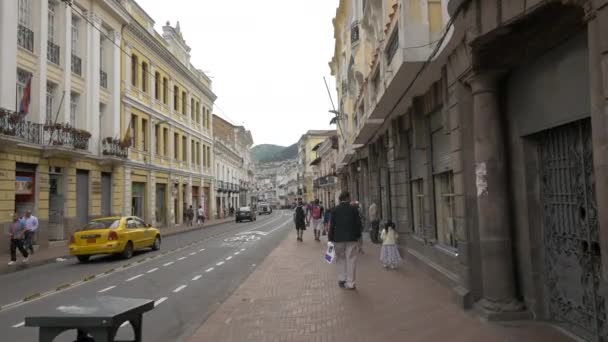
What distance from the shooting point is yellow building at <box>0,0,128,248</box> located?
1852 cm

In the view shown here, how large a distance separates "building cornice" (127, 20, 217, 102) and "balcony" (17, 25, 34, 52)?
9.21 metres

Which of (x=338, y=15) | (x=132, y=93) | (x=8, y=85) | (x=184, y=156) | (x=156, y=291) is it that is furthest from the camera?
(x=184, y=156)

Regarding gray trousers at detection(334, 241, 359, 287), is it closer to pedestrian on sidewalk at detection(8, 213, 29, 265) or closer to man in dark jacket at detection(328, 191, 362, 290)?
man in dark jacket at detection(328, 191, 362, 290)

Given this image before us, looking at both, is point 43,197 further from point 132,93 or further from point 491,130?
point 491,130

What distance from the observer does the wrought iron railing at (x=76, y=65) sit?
23394 mm

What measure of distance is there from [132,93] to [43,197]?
11133 millimetres

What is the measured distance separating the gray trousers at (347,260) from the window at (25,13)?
17.8 metres

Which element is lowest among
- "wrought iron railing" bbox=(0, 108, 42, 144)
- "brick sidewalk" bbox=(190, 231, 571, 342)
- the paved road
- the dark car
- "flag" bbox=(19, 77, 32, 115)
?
the paved road

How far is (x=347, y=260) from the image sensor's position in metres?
9.16

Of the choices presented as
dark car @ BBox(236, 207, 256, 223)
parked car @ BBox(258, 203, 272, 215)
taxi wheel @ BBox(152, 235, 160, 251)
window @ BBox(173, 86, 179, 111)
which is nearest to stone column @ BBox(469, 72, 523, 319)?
taxi wheel @ BBox(152, 235, 160, 251)

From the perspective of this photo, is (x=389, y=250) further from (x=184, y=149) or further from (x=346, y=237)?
(x=184, y=149)

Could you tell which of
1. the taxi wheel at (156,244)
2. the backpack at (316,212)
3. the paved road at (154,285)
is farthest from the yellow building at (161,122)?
the paved road at (154,285)

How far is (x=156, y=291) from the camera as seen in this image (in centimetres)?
984

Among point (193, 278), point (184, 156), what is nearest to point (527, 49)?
point (193, 278)
